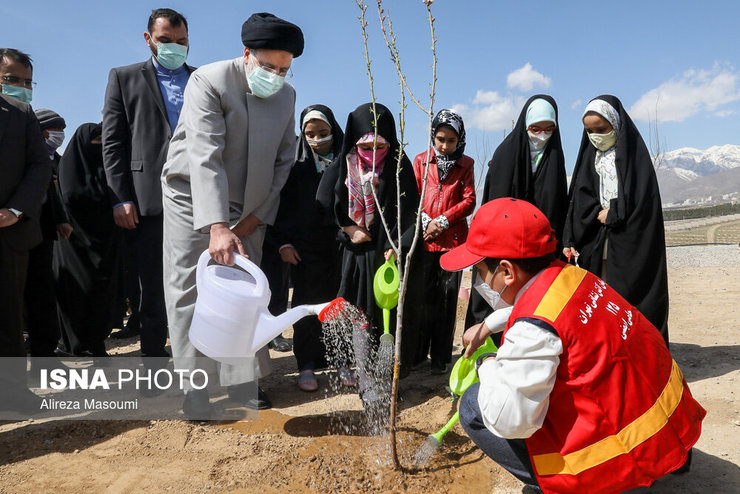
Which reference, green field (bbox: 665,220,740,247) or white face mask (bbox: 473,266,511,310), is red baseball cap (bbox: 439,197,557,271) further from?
green field (bbox: 665,220,740,247)

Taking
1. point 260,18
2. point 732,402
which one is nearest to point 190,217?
point 260,18

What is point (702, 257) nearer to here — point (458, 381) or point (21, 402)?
point (458, 381)

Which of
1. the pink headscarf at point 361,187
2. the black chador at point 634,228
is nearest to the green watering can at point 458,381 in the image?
the pink headscarf at point 361,187

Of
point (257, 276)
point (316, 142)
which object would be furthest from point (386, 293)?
point (316, 142)

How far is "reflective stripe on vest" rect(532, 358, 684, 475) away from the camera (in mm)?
1584

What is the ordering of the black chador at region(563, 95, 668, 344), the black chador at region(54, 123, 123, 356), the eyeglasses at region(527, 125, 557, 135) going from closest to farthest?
the black chador at region(563, 95, 668, 344) → the eyeglasses at region(527, 125, 557, 135) → the black chador at region(54, 123, 123, 356)

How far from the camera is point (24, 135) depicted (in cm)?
297

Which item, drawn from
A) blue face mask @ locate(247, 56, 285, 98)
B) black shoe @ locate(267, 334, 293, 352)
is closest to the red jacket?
blue face mask @ locate(247, 56, 285, 98)

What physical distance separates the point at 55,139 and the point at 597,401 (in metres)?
4.50

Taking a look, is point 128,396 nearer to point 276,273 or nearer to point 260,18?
point 276,273

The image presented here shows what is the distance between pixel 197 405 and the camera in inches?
108

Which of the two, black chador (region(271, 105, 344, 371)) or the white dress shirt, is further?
black chador (region(271, 105, 344, 371))

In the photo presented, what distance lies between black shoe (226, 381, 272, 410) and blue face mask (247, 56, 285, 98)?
5.35 ft

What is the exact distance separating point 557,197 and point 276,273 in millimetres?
2334
